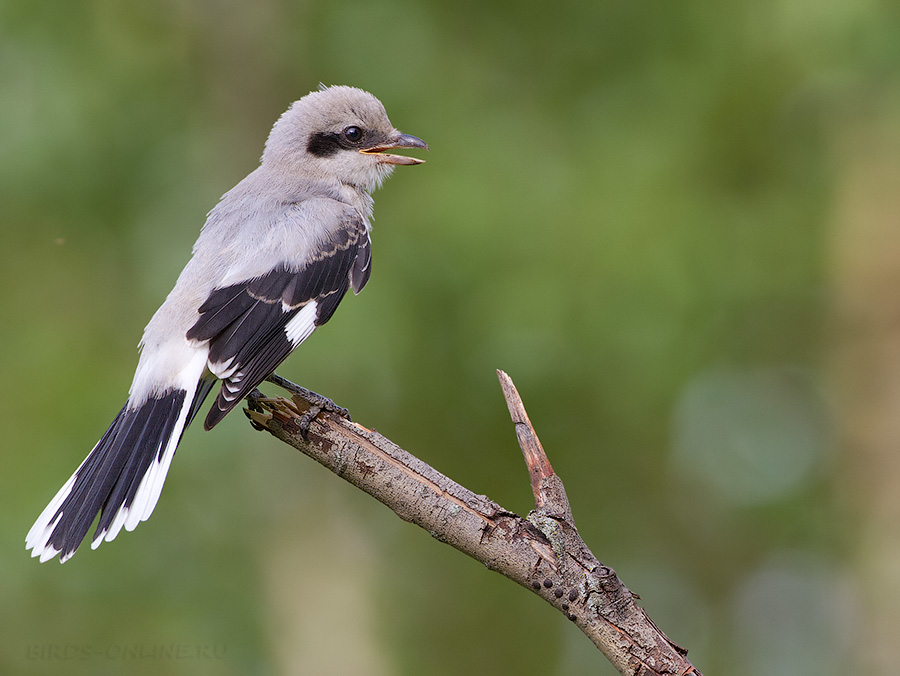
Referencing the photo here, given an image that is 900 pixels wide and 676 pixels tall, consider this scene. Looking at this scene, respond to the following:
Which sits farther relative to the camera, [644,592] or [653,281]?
[644,592]

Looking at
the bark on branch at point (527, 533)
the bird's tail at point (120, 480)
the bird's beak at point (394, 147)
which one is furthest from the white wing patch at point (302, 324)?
the bird's beak at point (394, 147)

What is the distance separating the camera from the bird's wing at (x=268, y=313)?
3711 mm

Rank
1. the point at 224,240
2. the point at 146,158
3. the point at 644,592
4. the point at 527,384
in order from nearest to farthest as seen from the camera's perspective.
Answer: the point at 224,240
the point at 527,384
the point at 146,158
the point at 644,592

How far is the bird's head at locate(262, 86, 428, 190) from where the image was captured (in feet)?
15.9

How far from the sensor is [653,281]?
623 cm

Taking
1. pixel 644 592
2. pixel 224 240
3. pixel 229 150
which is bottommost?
pixel 224 240

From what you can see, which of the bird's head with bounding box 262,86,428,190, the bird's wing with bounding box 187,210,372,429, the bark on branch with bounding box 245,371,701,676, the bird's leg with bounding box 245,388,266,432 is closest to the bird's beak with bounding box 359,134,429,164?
the bird's head with bounding box 262,86,428,190

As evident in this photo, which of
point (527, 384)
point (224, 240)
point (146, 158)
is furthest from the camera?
point (146, 158)

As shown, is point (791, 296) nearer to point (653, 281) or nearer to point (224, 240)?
point (653, 281)

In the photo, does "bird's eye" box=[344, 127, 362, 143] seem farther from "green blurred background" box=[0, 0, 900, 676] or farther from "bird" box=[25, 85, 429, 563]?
"green blurred background" box=[0, 0, 900, 676]

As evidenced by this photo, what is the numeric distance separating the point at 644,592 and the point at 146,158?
4.85 m

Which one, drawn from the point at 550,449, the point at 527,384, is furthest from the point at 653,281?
the point at 550,449

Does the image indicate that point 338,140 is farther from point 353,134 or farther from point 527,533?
point 527,533

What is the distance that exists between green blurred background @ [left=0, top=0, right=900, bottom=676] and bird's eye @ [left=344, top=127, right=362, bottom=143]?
4.56ft
